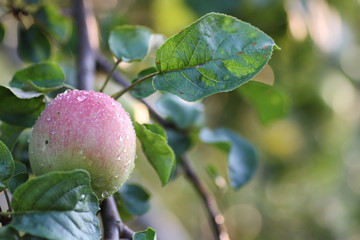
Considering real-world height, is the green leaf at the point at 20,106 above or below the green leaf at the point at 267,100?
above

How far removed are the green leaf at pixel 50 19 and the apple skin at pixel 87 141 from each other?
447mm

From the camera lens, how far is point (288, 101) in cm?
98

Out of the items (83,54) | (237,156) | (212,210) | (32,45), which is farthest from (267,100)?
(32,45)

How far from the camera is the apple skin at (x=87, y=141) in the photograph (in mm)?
391

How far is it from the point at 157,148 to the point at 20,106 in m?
0.16

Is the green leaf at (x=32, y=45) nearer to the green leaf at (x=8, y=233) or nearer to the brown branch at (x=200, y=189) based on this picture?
the brown branch at (x=200, y=189)

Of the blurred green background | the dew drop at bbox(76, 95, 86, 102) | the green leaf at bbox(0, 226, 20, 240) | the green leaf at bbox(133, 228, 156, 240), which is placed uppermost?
the dew drop at bbox(76, 95, 86, 102)

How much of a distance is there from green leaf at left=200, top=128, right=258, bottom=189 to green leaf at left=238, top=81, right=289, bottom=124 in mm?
86

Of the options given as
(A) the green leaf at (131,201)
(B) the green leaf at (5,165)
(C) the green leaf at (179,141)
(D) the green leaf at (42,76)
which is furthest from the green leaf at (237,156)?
(B) the green leaf at (5,165)

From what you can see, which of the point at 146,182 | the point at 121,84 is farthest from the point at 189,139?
the point at 146,182

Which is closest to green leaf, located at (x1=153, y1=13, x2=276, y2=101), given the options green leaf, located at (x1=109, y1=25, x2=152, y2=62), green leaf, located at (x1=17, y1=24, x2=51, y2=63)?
green leaf, located at (x1=109, y1=25, x2=152, y2=62)

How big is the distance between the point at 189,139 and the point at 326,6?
785 millimetres

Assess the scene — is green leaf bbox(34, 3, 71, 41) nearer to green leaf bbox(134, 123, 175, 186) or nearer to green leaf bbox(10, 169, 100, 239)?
green leaf bbox(134, 123, 175, 186)

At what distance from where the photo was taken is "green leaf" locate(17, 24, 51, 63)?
0.83 metres
